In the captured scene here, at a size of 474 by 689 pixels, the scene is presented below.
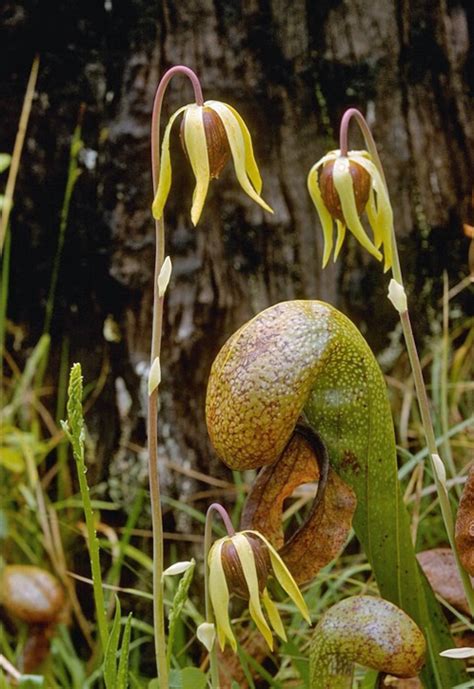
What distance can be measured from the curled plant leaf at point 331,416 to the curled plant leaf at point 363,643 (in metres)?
0.12

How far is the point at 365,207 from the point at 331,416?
0.27 m

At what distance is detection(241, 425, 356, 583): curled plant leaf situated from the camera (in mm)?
1170

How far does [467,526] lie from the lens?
1107 mm

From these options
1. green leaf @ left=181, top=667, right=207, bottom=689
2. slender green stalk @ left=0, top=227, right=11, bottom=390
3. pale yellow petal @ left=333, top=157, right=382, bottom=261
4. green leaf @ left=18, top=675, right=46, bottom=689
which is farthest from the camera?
slender green stalk @ left=0, top=227, right=11, bottom=390

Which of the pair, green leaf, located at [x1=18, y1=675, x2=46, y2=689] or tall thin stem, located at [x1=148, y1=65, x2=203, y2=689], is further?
green leaf, located at [x1=18, y1=675, x2=46, y2=689]

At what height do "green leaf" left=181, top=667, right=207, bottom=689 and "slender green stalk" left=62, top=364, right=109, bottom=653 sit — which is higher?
"slender green stalk" left=62, top=364, right=109, bottom=653

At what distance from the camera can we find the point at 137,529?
2.04 meters

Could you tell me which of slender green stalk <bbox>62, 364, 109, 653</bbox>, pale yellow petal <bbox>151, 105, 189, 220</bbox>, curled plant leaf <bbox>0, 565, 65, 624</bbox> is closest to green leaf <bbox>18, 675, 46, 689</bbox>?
curled plant leaf <bbox>0, 565, 65, 624</bbox>

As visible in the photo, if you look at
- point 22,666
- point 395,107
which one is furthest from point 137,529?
point 395,107

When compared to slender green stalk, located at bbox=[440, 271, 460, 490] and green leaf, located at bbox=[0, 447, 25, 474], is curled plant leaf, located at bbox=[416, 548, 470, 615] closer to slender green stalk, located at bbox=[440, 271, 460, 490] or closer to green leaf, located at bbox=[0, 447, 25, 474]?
slender green stalk, located at bbox=[440, 271, 460, 490]

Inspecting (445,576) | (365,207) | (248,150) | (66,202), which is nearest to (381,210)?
(365,207)

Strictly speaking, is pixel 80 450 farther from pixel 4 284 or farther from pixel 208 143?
pixel 4 284

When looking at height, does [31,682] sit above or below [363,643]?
below

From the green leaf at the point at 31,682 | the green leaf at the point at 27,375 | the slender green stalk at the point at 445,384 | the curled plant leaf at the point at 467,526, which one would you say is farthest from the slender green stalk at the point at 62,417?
the curled plant leaf at the point at 467,526
